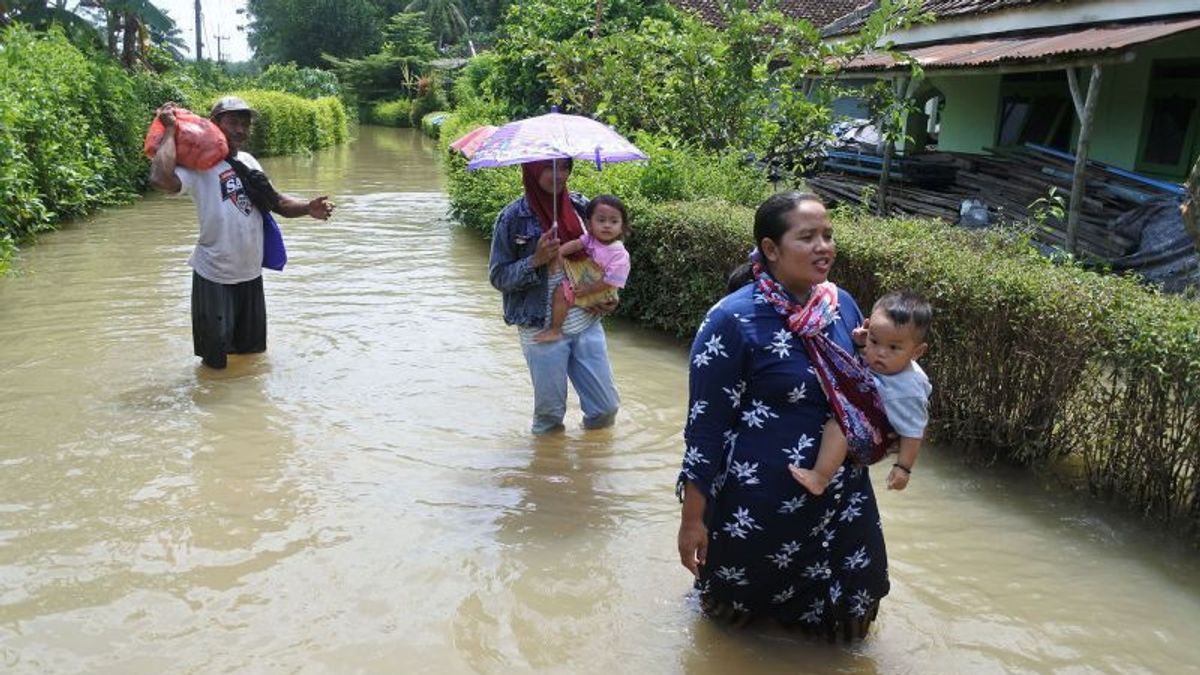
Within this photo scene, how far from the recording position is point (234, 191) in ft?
21.2

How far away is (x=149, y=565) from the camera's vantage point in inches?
157

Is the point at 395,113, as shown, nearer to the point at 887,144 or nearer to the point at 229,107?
the point at 887,144

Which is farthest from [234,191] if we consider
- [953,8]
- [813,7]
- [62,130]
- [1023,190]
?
[813,7]

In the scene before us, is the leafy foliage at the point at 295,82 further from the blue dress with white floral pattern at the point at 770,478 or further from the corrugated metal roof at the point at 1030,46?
the blue dress with white floral pattern at the point at 770,478

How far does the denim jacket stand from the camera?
482cm

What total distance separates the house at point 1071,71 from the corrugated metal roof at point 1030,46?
21 millimetres

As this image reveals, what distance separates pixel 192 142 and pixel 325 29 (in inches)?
2583

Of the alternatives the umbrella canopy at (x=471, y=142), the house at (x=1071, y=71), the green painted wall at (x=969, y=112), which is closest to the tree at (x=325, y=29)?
the green painted wall at (x=969, y=112)

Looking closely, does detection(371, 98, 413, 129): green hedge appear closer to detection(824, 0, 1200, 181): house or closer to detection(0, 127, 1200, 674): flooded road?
detection(824, 0, 1200, 181): house

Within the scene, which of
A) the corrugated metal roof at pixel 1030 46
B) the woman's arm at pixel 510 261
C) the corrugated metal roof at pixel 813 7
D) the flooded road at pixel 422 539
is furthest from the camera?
the corrugated metal roof at pixel 813 7

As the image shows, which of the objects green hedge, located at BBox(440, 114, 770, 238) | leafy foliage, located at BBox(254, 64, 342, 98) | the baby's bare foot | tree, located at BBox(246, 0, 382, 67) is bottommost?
the baby's bare foot

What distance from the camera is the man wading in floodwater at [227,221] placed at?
639 centimetres

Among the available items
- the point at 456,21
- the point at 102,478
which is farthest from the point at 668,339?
the point at 456,21

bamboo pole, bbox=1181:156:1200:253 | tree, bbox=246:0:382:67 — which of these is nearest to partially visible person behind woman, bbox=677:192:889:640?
bamboo pole, bbox=1181:156:1200:253
